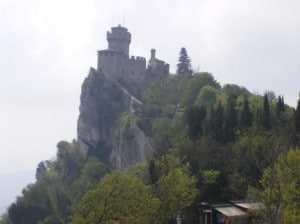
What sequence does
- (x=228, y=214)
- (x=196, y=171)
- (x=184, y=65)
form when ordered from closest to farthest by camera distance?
1. (x=228, y=214)
2. (x=196, y=171)
3. (x=184, y=65)

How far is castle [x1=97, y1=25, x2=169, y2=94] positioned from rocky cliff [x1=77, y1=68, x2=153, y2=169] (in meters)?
1.91

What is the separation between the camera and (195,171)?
55719mm

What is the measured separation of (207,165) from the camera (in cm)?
5509

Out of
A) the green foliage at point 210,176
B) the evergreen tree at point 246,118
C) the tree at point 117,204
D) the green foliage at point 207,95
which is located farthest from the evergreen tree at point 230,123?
the green foliage at point 207,95

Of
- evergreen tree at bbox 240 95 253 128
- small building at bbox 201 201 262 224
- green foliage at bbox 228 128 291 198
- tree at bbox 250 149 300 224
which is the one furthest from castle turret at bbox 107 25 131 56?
tree at bbox 250 149 300 224

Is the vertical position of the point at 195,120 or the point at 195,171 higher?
Answer: the point at 195,120

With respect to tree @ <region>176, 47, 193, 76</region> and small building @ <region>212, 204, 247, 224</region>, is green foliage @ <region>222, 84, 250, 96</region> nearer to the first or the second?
tree @ <region>176, 47, 193, 76</region>

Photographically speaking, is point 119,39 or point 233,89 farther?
point 119,39

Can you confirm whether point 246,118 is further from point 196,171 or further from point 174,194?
point 174,194

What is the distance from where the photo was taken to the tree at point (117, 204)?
37.3 meters

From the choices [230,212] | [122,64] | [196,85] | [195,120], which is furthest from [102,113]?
[230,212]

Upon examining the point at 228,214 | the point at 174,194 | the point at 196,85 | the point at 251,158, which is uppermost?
the point at 196,85

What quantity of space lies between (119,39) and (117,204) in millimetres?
73518

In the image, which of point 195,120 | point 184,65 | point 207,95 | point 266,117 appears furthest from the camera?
point 184,65
